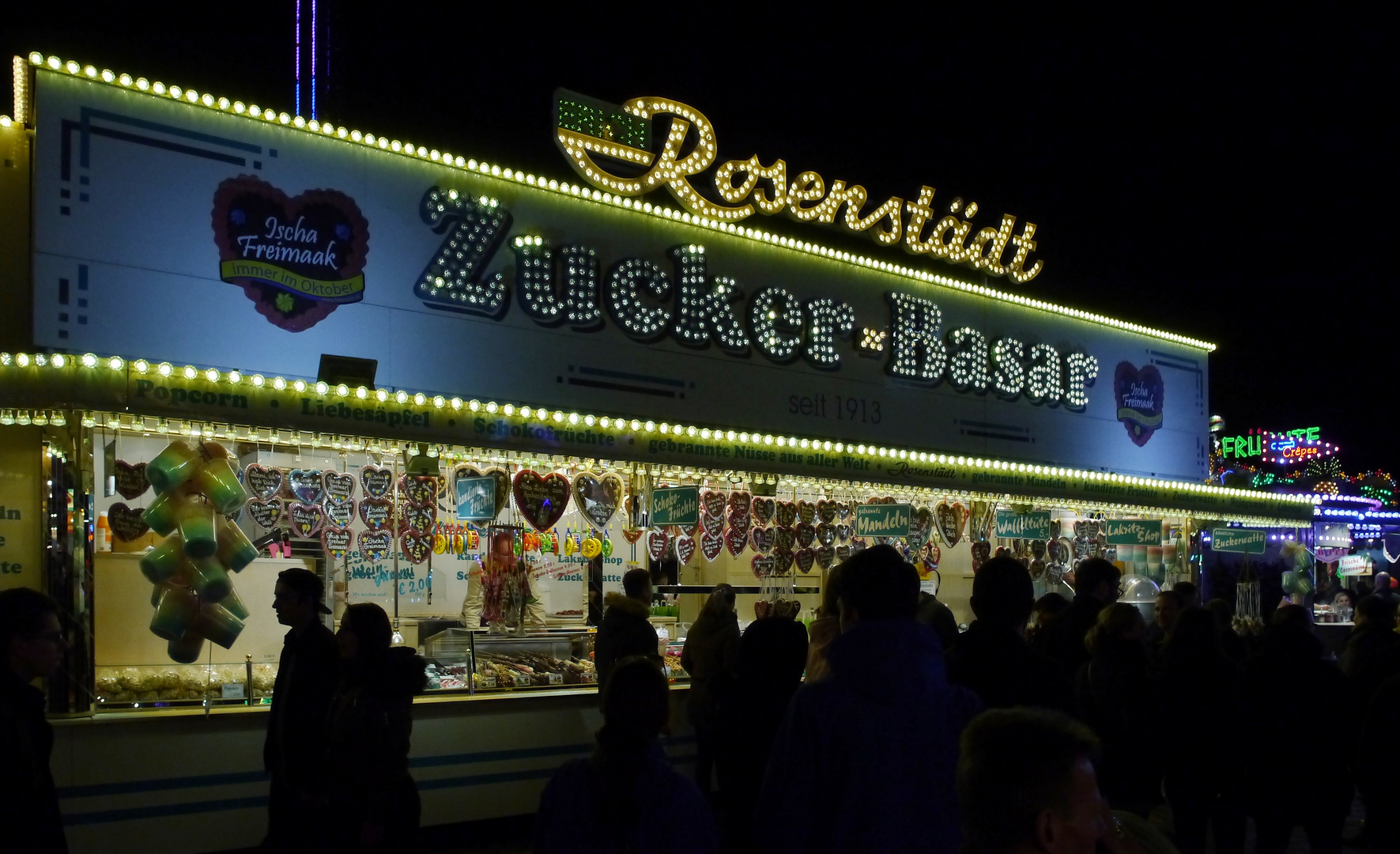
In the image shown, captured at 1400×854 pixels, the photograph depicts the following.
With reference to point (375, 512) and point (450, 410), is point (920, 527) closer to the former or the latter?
point (450, 410)

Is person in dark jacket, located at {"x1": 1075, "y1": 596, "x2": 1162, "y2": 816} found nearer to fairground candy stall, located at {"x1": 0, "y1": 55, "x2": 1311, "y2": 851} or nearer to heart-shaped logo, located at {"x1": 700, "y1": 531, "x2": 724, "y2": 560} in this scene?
fairground candy stall, located at {"x1": 0, "y1": 55, "x2": 1311, "y2": 851}

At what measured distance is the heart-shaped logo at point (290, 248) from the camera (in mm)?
9617

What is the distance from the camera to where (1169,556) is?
59.4 ft

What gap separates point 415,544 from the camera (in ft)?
33.9

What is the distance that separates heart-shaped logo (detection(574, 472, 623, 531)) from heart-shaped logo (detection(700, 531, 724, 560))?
135 cm

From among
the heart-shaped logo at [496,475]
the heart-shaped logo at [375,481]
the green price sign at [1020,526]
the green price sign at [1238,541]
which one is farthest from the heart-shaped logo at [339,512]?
the green price sign at [1238,541]

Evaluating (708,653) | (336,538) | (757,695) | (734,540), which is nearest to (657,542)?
(734,540)

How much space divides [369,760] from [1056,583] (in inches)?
495

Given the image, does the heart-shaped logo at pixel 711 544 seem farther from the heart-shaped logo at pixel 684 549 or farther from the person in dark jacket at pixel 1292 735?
the person in dark jacket at pixel 1292 735

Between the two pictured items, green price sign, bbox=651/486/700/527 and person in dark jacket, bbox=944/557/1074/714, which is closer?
person in dark jacket, bbox=944/557/1074/714

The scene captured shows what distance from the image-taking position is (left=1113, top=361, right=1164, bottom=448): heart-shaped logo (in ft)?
59.2

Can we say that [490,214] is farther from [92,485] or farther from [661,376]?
[92,485]

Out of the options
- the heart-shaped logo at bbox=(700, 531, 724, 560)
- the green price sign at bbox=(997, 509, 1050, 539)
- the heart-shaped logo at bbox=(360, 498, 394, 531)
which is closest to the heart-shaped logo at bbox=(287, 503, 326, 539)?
the heart-shaped logo at bbox=(360, 498, 394, 531)

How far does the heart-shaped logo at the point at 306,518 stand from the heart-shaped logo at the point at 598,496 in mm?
2422
